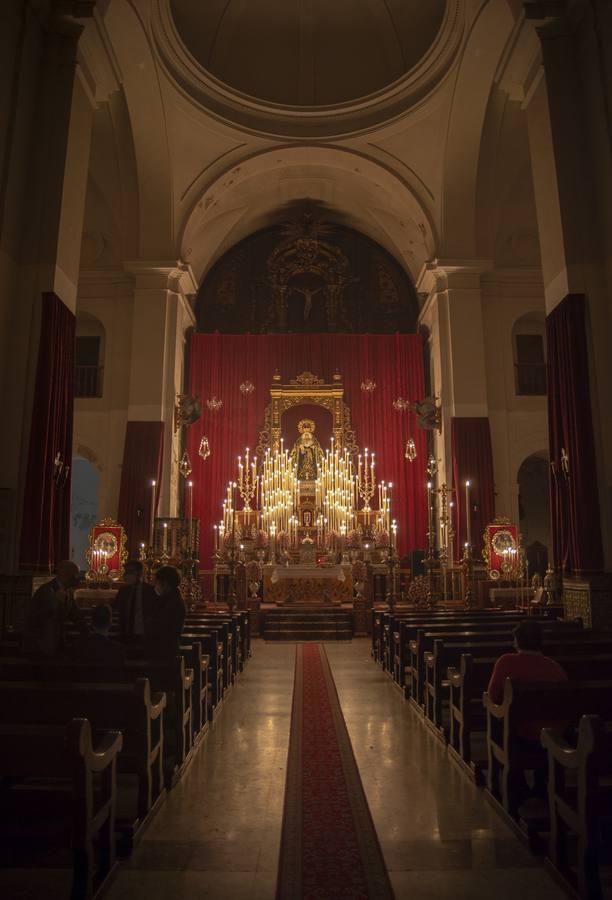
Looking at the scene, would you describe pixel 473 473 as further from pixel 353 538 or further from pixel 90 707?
pixel 90 707

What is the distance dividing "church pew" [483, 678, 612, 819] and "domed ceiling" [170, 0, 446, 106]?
14697 millimetres

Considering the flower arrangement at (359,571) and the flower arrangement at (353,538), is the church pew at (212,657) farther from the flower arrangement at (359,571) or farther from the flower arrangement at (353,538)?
the flower arrangement at (353,538)

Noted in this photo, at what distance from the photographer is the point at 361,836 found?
10.7 ft

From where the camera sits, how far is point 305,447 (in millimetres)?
18203

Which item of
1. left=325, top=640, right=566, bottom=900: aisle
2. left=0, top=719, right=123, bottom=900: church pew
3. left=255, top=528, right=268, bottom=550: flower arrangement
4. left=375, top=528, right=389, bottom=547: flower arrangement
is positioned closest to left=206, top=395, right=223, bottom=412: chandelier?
left=255, top=528, right=268, bottom=550: flower arrangement

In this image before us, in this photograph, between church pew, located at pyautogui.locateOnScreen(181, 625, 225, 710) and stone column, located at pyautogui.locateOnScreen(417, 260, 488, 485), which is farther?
stone column, located at pyautogui.locateOnScreen(417, 260, 488, 485)

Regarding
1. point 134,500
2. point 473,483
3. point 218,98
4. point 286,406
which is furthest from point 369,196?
point 134,500

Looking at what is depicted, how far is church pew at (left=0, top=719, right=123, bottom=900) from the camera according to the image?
2.54 m

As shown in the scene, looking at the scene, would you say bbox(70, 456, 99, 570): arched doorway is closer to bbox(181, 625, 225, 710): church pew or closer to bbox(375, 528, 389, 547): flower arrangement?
bbox(375, 528, 389, 547): flower arrangement

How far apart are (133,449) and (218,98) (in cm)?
789

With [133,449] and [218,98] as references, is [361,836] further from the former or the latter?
[218,98]

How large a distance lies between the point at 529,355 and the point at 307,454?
631 centimetres

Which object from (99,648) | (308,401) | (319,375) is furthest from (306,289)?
(99,648)

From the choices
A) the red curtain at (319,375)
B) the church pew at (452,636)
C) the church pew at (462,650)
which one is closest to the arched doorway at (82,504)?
the red curtain at (319,375)
